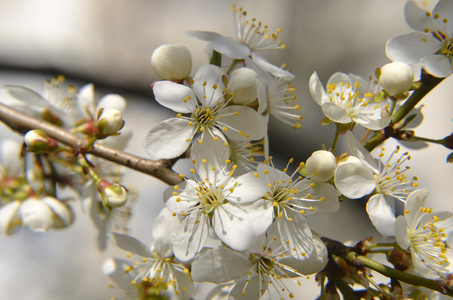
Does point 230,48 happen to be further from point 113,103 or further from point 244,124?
point 113,103

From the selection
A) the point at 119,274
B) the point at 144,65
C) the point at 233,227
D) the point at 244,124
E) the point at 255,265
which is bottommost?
the point at 144,65

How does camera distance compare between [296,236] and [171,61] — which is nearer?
[296,236]

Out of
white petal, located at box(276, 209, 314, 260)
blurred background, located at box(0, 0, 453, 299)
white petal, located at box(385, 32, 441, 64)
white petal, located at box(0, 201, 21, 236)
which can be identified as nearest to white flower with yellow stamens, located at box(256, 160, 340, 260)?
white petal, located at box(276, 209, 314, 260)

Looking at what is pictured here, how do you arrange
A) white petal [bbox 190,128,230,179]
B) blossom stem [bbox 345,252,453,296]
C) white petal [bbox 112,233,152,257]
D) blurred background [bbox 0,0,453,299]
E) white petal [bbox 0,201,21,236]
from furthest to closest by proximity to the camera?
blurred background [bbox 0,0,453,299]
white petal [bbox 0,201,21,236]
white petal [bbox 112,233,152,257]
white petal [bbox 190,128,230,179]
blossom stem [bbox 345,252,453,296]

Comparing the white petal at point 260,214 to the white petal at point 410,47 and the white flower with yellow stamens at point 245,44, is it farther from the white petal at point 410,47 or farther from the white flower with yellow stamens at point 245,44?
the white petal at point 410,47

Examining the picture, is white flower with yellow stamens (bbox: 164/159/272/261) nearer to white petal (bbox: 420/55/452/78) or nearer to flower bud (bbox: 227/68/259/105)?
flower bud (bbox: 227/68/259/105)

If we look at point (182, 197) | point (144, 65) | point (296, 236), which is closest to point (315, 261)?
point (296, 236)

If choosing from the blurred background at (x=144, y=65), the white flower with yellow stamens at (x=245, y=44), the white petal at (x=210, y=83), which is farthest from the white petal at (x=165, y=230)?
the blurred background at (x=144, y=65)
